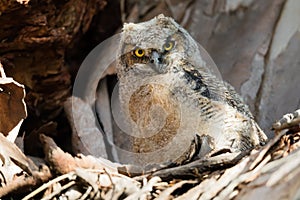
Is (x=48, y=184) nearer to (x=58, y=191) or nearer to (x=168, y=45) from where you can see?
(x=58, y=191)

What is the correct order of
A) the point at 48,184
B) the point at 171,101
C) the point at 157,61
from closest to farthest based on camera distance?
the point at 48,184 → the point at 171,101 → the point at 157,61

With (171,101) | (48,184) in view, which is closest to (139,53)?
(171,101)

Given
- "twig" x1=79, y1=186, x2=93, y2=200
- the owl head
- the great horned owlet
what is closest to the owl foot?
the great horned owlet

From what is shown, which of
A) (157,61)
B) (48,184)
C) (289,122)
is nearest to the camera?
(289,122)

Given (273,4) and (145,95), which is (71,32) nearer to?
(145,95)

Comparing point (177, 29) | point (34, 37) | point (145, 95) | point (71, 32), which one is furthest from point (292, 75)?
point (34, 37)

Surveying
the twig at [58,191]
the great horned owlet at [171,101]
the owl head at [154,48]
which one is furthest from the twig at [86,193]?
the owl head at [154,48]

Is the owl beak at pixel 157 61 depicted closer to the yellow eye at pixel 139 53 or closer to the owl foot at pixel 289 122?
the yellow eye at pixel 139 53

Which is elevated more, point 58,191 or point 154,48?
point 154,48
